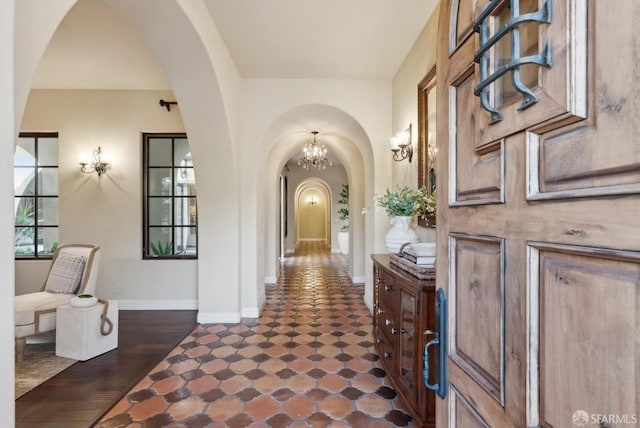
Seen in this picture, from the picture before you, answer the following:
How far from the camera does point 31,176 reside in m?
4.84

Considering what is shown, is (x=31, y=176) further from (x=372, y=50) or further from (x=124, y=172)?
(x=372, y=50)

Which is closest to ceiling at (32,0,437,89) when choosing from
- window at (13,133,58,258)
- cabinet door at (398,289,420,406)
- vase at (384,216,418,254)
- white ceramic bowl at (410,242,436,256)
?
window at (13,133,58,258)

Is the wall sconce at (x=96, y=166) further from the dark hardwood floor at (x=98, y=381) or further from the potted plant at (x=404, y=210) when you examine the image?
the potted plant at (x=404, y=210)

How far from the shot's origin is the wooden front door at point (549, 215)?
1.57 feet

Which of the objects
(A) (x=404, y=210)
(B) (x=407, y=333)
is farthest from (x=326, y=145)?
(B) (x=407, y=333)

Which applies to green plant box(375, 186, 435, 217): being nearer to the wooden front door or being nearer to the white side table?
the wooden front door

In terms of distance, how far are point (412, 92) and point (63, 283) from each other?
4.29 m

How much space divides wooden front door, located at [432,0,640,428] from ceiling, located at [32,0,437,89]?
2342 mm

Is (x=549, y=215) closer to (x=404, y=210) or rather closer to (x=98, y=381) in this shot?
(x=404, y=210)

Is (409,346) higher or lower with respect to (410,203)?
lower

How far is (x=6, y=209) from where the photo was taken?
699mm

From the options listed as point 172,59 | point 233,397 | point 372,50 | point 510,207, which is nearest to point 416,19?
point 372,50

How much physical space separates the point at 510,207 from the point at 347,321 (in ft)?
12.5

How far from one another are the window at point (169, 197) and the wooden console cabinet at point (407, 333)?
3.24m
